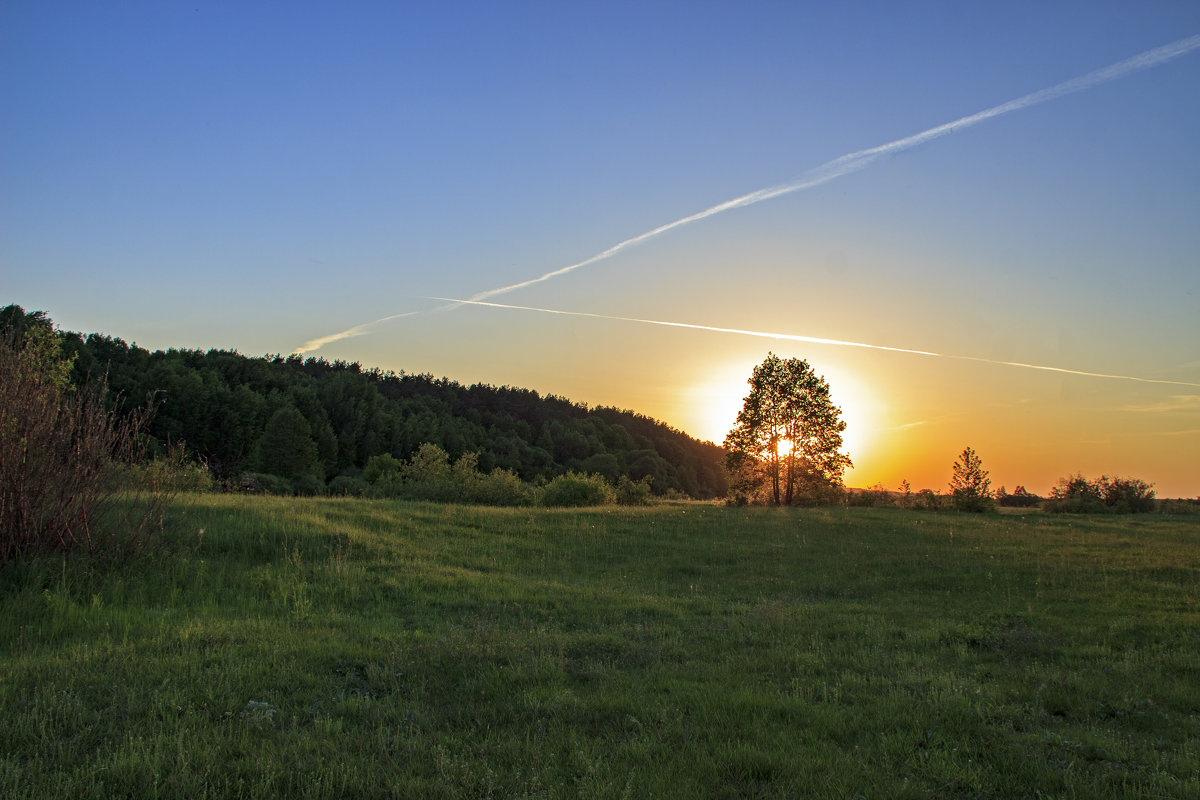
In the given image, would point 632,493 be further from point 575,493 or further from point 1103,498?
point 1103,498

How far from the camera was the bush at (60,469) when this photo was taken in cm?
1101

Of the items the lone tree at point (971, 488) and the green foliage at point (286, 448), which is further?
the green foliage at point (286, 448)

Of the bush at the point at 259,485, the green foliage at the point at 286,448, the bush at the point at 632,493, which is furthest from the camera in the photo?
the green foliage at the point at 286,448

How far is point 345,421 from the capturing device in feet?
346

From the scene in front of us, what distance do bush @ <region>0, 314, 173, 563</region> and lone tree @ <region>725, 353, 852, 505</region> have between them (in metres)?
39.9

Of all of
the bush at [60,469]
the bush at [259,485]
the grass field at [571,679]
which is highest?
the bush at [60,469]

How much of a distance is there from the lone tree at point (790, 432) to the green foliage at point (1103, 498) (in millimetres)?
13807

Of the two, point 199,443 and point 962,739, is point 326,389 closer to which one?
point 199,443

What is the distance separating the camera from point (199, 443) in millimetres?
81188

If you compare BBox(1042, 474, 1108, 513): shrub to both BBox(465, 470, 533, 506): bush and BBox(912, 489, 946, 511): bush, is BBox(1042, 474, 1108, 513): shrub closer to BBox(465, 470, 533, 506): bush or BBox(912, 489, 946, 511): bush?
BBox(912, 489, 946, 511): bush

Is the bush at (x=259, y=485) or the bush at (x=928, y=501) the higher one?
the bush at (x=928, y=501)

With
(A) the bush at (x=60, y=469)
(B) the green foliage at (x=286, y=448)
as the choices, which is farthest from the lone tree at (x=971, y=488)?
(B) the green foliage at (x=286, y=448)

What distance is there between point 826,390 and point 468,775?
4599 cm

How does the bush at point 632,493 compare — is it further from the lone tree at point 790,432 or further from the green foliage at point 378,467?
the green foliage at point 378,467
